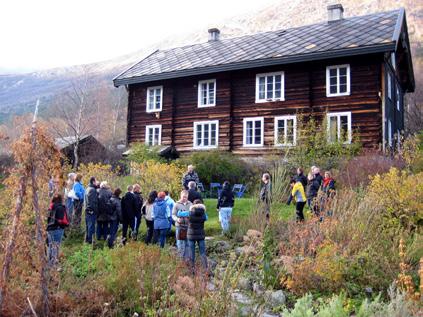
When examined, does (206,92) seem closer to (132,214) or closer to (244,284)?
(132,214)

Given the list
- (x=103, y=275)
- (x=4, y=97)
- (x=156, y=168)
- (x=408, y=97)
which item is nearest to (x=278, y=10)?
(x=4, y=97)

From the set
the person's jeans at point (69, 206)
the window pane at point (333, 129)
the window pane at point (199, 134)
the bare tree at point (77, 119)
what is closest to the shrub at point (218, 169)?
the window pane at point (333, 129)

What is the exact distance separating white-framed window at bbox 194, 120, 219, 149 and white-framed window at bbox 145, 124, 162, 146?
8.80 ft

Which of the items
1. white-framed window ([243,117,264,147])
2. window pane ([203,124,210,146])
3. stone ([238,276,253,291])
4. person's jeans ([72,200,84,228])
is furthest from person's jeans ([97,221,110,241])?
window pane ([203,124,210,146])

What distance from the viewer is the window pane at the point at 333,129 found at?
65.3 feet

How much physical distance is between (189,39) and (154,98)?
362 ft

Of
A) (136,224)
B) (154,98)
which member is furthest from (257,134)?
(136,224)

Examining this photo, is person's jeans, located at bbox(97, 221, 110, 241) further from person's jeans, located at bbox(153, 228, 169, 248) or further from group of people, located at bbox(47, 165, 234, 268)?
person's jeans, located at bbox(153, 228, 169, 248)

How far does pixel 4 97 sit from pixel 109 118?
7348 centimetres

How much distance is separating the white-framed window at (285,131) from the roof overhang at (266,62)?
3.07 meters

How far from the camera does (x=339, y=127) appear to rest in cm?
2144

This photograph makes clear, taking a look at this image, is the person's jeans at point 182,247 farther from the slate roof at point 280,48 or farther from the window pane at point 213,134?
the window pane at point 213,134

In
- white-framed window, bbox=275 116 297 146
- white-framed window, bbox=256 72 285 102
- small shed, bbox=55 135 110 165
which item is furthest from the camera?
small shed, bbox=55 135 110 165

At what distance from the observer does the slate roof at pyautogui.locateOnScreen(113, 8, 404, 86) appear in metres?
21.0
